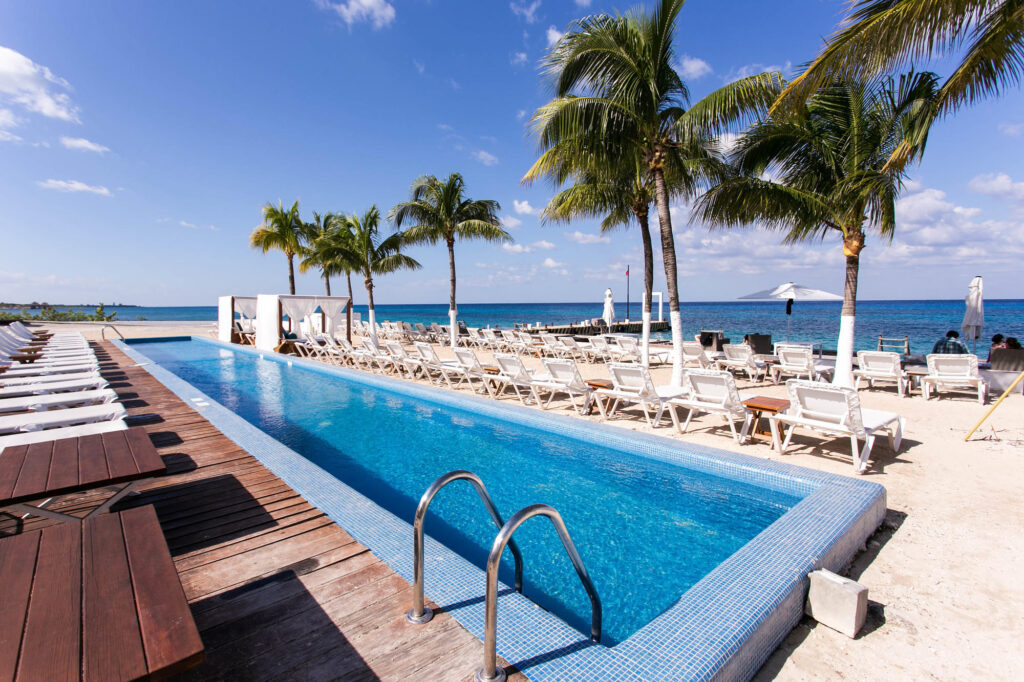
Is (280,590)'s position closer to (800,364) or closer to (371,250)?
(800,364)

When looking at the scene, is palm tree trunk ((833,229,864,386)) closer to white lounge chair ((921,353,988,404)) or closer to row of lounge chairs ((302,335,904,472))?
row of lounge chairs ((302,335,904,472))

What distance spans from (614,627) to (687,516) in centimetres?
162

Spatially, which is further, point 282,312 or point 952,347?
point 282,312

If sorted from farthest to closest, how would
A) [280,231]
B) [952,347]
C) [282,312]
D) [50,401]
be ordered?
[280,231] → [282,312] → [952,347] → [50,401]

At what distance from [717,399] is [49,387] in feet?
29.3

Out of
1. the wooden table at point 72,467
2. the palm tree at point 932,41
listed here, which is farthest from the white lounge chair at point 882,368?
the wooden table at point 72,467

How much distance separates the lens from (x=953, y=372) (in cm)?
793

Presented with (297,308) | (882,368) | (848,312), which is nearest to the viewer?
(848,312)

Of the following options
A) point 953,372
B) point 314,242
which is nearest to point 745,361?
point 953,372

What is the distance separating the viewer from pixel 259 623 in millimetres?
2209

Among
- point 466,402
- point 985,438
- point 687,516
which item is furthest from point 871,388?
point 466,402

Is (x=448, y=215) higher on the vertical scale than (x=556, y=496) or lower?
higher

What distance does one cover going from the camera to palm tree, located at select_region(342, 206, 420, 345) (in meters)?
18.1

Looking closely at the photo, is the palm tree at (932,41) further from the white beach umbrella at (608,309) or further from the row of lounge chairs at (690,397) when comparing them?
the white beach umbrella at (608,309)
